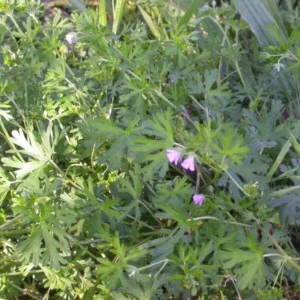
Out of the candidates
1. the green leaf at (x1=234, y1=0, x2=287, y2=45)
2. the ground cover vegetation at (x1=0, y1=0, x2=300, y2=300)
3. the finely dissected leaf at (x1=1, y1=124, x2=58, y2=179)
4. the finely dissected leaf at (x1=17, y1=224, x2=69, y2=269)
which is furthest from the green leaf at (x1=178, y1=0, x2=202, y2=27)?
the finely dissected leaf at (x1=17, y1=224, x2=69, y2=269)

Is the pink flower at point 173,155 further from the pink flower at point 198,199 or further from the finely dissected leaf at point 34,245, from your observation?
the finely dissected leaf at point 34,245

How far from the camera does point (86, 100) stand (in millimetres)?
1627

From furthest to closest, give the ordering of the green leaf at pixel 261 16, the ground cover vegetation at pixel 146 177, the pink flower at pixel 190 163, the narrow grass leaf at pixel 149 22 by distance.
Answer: the narrow grass leaf at pixel 149 22
the green leaf at pixel 261 16
the ground cover vegetation at pixel 146 177
the pink flower at pixel 190 163

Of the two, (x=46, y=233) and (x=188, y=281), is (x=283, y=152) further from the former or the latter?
(x=46, y=233)

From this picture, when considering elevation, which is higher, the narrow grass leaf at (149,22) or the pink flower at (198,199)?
the pink flower at (198,199)

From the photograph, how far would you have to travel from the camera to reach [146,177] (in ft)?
4.13

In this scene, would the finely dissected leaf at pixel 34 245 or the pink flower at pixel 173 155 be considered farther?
the finely dissected leaf at pixel 34 245

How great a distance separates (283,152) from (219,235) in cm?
22

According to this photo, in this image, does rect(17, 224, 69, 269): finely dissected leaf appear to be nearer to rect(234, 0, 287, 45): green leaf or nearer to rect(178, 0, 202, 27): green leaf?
rect(178, 0, 202, 27): green leaf

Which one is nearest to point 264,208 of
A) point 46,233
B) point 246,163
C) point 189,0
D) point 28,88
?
point 246,163

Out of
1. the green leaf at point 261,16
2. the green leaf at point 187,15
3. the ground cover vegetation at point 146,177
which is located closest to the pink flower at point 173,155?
the ground cover vegetation at point 146,177

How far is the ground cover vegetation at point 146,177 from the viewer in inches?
49.9

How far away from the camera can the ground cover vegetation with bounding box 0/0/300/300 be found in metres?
1.27

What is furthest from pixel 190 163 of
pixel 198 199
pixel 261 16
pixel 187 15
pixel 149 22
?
pixel 149 22
